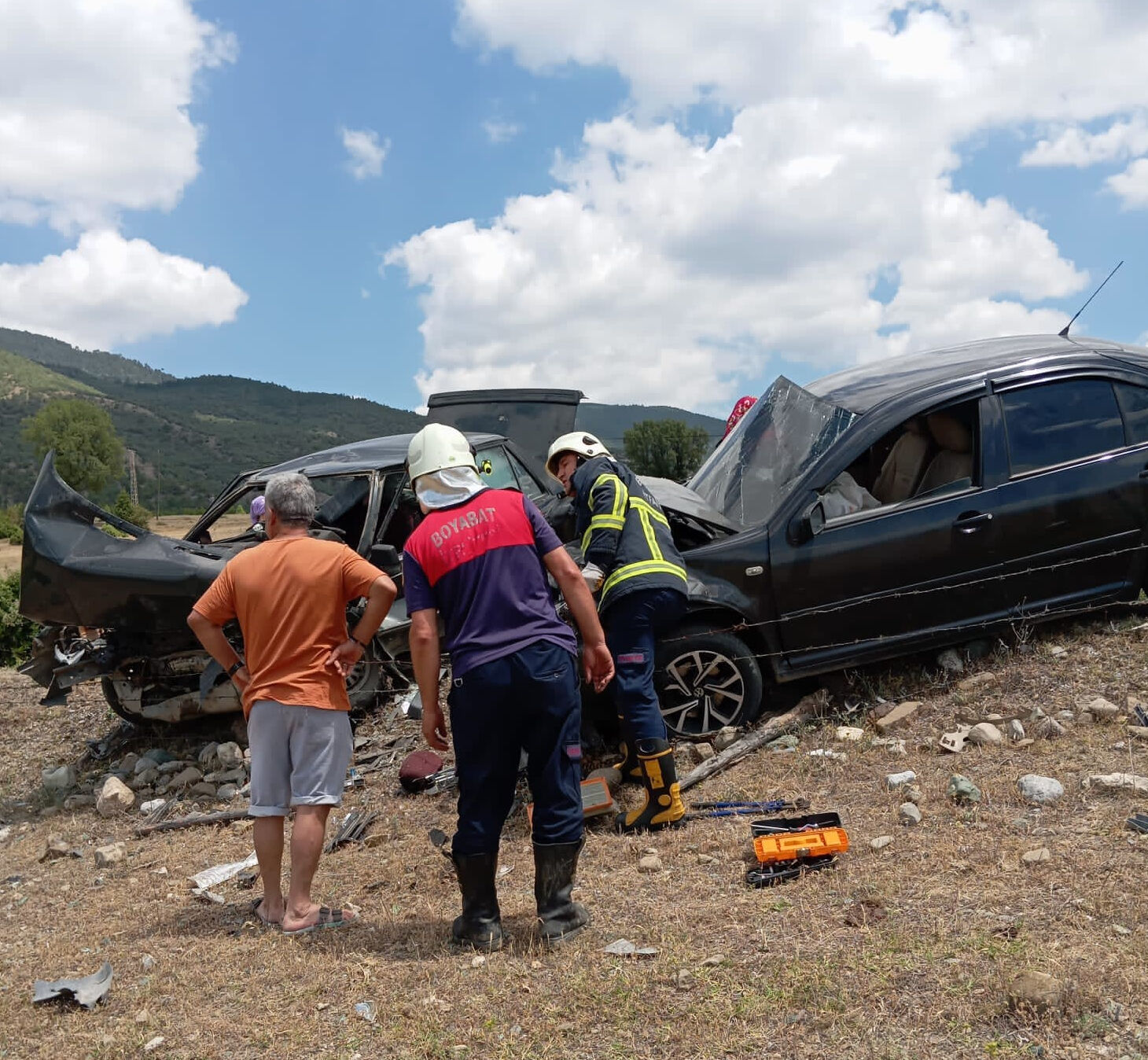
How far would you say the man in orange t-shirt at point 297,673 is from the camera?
3854mm

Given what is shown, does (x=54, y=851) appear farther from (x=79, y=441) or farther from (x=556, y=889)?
(x=79, y=441)

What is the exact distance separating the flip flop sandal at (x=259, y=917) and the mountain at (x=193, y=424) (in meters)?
68.4

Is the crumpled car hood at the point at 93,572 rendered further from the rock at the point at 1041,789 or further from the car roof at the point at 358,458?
the rock at the point at 1041,789

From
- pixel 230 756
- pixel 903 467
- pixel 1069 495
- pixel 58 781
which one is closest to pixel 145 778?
pixel 230 756

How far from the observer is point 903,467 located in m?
5.79

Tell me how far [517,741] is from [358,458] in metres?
4.19

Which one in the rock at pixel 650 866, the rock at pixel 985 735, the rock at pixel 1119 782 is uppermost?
the rock at pixel 985 735

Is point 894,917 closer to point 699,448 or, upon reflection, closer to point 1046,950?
point 1046,950

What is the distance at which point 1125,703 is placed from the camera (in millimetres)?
4965

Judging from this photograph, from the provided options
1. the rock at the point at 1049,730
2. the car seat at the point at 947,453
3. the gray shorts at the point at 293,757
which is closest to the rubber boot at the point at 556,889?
the gray shorts at the point at 293,757

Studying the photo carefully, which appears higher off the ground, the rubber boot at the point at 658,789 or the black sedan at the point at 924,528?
the black sedan at the point at 924,528

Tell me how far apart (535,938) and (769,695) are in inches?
103

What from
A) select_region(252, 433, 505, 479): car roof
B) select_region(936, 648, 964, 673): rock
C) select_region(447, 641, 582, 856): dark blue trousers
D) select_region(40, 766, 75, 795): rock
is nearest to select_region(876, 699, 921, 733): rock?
select_region(936, 648, 964, 673): rock

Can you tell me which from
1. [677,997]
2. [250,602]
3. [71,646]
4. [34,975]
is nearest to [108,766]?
[71,646]
